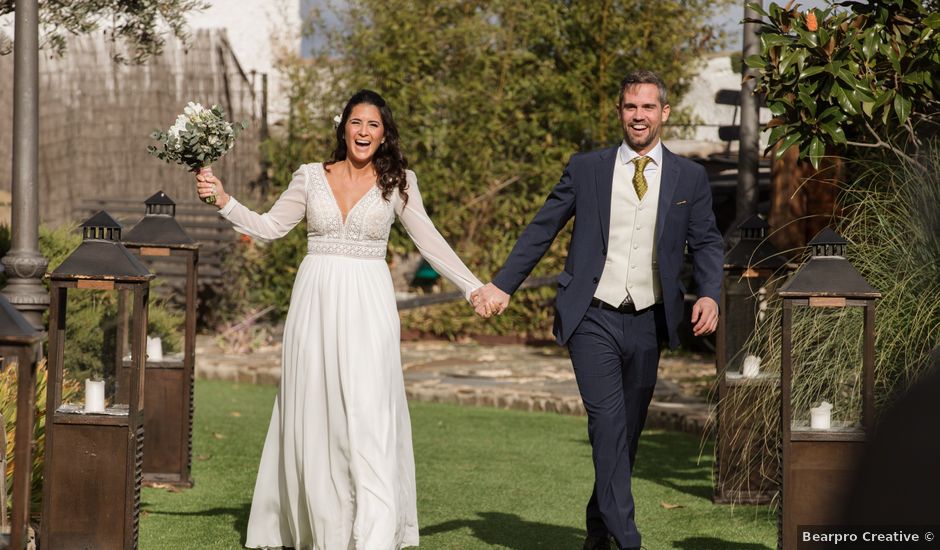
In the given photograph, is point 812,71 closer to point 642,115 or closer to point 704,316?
point 642,115

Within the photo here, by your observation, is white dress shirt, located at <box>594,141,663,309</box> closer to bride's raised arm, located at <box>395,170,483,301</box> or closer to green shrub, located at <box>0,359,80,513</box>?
bride's raised arm, located at <box>395,170,483,301</box>

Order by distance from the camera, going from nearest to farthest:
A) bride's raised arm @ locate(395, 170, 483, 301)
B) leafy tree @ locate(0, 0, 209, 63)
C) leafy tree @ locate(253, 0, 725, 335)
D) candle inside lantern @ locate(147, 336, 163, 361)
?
bride's raised arm @ locate(395, 170, 483, 301)
candle inside lantern @ locate(147, 336, 163, 361)
leafy tree @ locate(0, 0, 209, 63)
leafy tree @ locate(253, 0, 725, 335)

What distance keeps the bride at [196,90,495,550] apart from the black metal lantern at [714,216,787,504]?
6.18 feet

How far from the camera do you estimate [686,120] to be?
16641mm

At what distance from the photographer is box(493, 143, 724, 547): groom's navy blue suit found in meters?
5.61

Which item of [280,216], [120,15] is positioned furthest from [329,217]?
[120,15]

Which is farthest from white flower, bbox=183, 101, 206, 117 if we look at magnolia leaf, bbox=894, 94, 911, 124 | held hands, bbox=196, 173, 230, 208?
magnolia leaf, bbox=894, 94, 911, 124

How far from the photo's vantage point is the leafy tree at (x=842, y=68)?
6840 mm

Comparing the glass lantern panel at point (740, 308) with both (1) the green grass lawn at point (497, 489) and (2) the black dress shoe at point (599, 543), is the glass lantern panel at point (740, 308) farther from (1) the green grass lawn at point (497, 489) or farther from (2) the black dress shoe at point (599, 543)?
(2) the black dress shoe at point (599, 543)

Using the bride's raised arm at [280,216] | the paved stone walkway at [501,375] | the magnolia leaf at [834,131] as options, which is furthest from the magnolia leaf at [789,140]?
the paved stone walkway at [501,375]

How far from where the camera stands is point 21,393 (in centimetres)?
375

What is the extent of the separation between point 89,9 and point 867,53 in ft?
18.3

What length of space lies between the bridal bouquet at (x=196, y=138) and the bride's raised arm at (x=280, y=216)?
0.33 metres

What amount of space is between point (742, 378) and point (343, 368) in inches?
93.6
